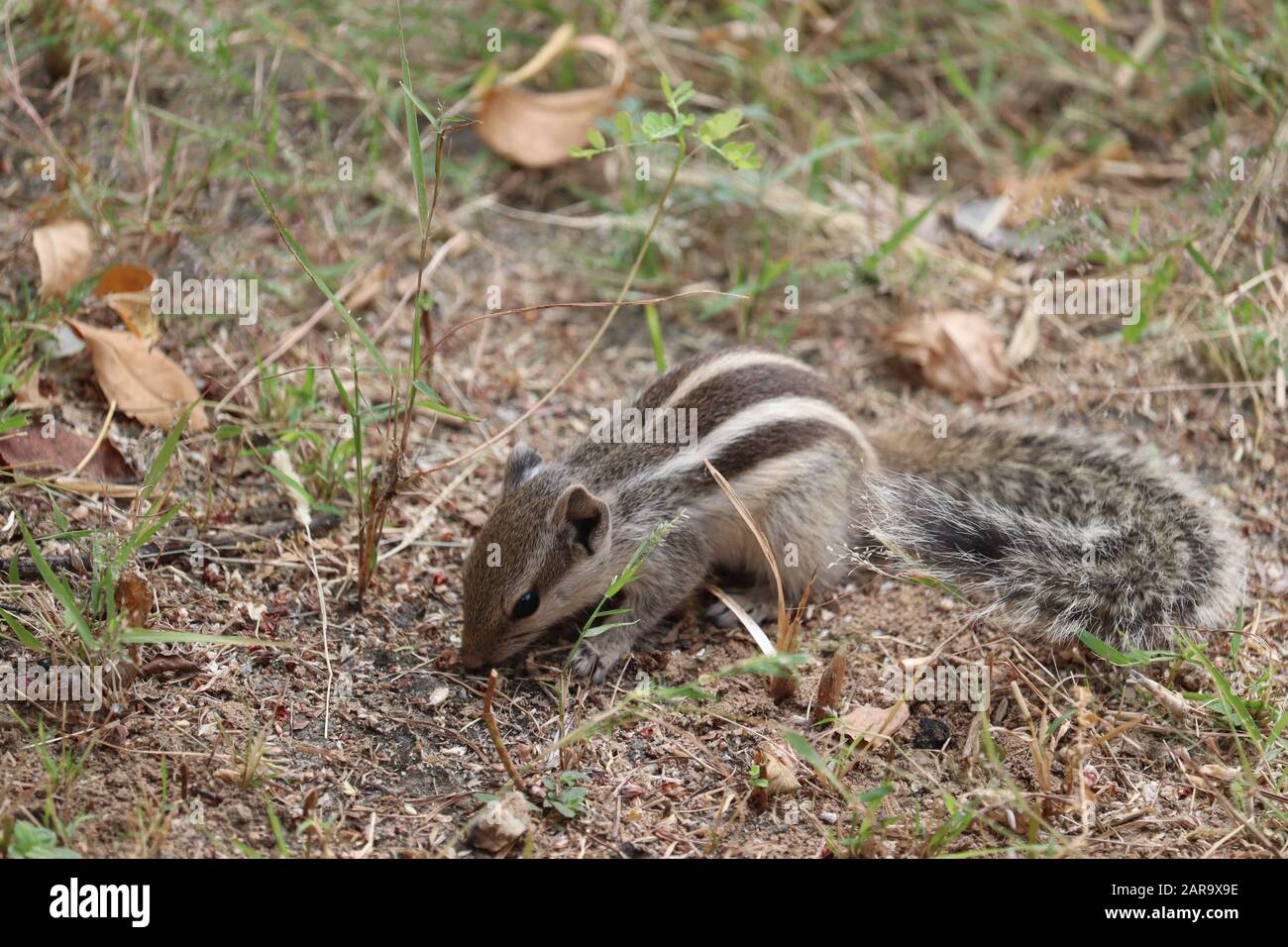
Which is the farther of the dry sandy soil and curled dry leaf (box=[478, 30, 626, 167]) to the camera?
curled dry leaf (box=[478, 30, 626, 167])

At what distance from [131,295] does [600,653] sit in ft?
7.80

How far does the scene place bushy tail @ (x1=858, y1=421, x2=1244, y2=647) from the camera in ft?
12.8

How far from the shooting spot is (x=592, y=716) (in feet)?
12.7

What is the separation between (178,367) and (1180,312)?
4345 mm

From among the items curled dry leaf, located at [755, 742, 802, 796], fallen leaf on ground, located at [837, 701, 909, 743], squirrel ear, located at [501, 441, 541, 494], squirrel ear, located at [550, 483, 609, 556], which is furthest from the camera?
squirrel ear, located at [501, 441, 541, 494]

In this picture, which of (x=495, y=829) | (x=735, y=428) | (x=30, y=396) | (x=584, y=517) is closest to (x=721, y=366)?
(x=735, y=428)

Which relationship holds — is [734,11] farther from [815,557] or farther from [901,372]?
[815,557]

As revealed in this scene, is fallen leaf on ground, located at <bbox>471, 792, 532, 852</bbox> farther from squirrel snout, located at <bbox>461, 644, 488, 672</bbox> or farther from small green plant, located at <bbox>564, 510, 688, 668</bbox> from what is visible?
squirrel snout, located at <bbox>461, 644, 488, 672</bbox>

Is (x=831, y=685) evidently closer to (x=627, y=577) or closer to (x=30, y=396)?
(x=627, y=577)

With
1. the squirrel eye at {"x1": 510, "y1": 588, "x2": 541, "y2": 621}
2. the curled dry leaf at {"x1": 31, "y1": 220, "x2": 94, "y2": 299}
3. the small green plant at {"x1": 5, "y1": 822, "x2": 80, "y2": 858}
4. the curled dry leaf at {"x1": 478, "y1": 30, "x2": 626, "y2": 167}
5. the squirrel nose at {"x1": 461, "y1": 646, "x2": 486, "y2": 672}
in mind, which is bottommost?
Answer: the squirrel nose at {"x1": 461, "y1": 646, "x2": 486, "y2": 672}

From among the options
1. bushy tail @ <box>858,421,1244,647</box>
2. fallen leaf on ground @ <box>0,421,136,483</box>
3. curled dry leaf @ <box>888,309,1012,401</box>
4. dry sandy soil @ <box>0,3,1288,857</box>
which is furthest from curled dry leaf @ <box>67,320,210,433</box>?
curled dry leaf @ <box>888,309,1012,401</box>

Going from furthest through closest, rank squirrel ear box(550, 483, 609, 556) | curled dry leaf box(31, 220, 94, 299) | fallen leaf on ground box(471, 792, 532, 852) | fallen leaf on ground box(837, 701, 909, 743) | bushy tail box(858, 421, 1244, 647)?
curled dry leaf box(31, 220, 94, 299), squirrel ear box(550, 483, 609, 556), bushy tail box(858, 421, 1244, 647), fallen leaf on ground box(837, 701, 909, 743), fallen leaf on ground box(471, 792, 532, 852)

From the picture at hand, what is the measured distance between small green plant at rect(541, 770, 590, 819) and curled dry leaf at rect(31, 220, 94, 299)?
2807 mm

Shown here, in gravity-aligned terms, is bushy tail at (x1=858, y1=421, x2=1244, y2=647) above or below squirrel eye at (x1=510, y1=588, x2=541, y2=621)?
above
